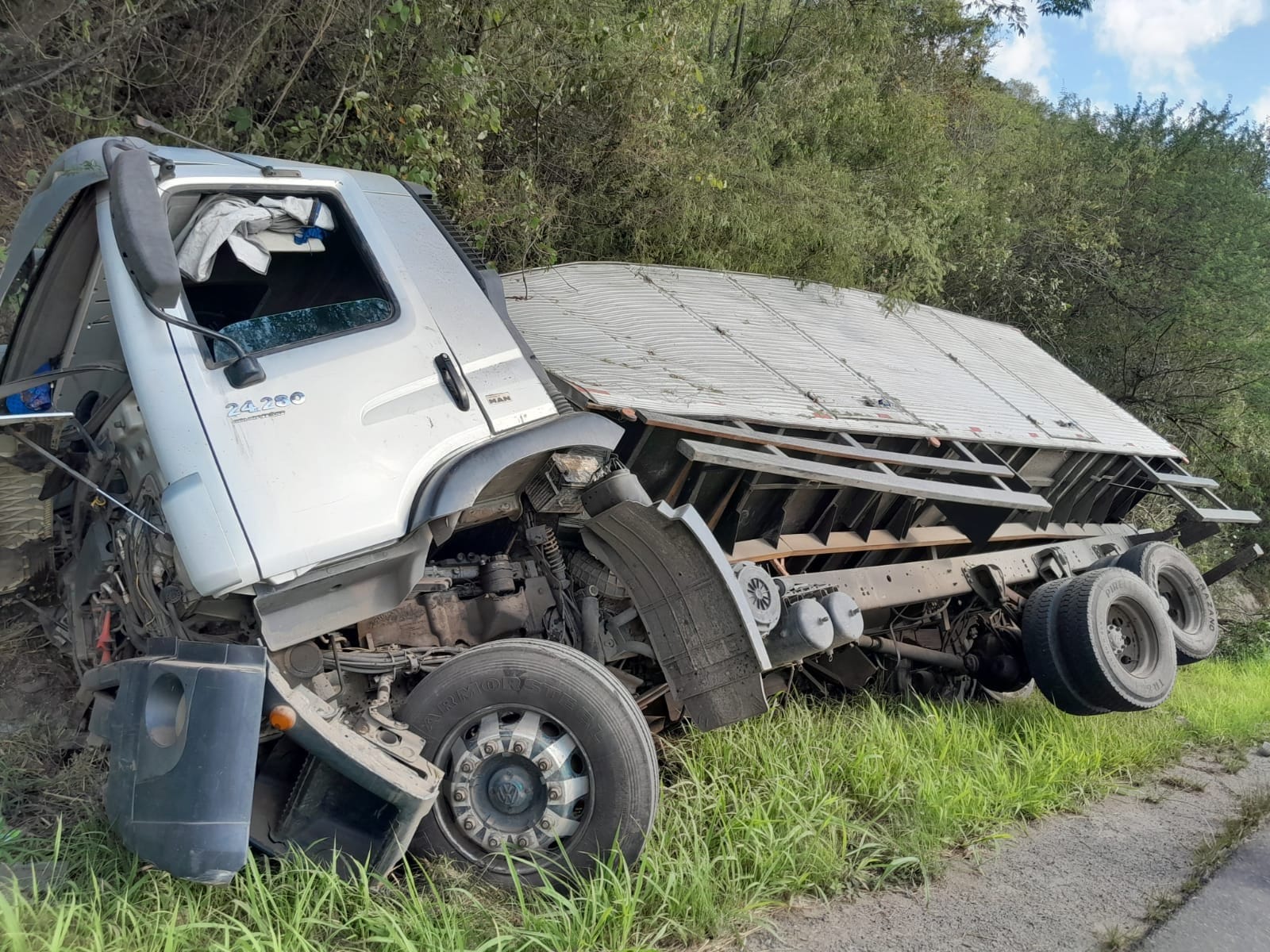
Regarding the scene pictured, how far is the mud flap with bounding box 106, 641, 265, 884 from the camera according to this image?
2.66m

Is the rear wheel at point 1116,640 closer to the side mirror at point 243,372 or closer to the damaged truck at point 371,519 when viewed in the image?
the damaged truck at point 371,519

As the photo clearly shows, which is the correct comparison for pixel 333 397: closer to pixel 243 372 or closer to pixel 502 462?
pixel 243 372

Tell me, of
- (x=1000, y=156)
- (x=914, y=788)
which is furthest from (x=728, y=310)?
(x=1000, y=156)

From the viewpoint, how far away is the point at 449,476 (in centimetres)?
318

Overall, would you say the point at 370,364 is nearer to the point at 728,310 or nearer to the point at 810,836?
the point at 810,836

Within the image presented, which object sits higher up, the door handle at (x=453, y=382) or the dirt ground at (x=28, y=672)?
the door handle at (x=453, y=382)

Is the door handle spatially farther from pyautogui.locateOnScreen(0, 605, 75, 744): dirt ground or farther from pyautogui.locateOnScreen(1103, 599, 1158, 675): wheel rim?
pyautogui.locateOnScreen(1103, 599, 1158, 675): wheel rim

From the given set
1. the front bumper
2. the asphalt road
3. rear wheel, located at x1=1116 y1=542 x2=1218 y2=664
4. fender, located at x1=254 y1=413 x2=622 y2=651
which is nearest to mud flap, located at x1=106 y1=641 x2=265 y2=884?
the front bumper

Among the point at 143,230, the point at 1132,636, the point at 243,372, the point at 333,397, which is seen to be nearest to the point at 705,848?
the point at 333,397

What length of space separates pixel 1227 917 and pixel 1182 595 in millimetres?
4045

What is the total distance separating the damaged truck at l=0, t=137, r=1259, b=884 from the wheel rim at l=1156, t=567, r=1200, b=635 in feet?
9.43

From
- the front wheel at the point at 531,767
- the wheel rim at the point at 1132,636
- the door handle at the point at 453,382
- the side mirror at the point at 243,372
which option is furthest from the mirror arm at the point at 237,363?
the wheel rim at the point at 1132,636

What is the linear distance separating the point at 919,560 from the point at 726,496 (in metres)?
2.17

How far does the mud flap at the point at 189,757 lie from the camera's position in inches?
105
